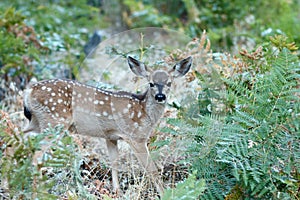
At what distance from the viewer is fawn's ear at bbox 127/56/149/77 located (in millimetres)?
4611

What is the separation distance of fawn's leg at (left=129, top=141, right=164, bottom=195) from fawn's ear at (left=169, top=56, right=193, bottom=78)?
21.7 inches

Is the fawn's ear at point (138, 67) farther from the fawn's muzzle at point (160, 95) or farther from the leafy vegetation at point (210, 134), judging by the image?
the leafy vegetation at point (210, 134)

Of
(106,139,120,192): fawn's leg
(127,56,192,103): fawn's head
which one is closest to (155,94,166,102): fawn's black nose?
(127,56,192,103): fawn's head

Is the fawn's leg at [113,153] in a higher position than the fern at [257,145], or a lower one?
lower

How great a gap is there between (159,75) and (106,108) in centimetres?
47

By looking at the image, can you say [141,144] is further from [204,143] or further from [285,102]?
[285,102]

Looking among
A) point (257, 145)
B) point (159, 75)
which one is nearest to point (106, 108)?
point (159, 75)

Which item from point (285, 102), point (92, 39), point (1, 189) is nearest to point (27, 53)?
point (92, 39)

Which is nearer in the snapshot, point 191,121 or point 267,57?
point 191,121

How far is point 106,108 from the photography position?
4.69 meters

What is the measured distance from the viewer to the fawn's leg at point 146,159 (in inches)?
177

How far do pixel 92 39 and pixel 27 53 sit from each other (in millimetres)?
1336

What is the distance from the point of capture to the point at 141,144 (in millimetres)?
4648

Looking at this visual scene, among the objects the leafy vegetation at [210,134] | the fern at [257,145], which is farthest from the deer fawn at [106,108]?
the fern at [257,145]
